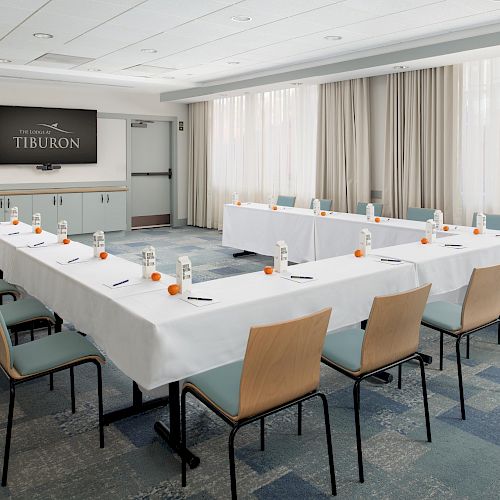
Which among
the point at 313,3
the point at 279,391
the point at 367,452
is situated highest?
the point at 313,3

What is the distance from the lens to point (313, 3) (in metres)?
4.73

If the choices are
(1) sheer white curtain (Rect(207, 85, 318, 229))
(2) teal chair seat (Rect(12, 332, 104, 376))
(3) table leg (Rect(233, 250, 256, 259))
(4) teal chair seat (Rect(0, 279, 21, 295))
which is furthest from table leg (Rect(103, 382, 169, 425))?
(1) sheer white curtain (Rect(207, 85, 318, 229))

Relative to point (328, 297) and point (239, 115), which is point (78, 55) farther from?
point (328, 297)

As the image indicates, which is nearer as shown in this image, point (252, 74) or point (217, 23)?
point (217, 23)

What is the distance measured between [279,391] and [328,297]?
0.98m

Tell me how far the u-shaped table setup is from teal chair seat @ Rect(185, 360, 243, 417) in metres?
0.06

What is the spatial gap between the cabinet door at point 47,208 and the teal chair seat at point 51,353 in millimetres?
6995

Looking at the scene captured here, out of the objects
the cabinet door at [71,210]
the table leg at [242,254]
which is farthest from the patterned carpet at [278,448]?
the cabinet door at [71,210]

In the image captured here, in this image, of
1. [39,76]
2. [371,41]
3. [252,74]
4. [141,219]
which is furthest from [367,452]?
[141,219]

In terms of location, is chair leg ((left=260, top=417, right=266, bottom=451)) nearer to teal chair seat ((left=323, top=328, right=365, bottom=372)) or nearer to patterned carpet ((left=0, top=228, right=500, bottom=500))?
patterned carpet ((left=0, top=228, right=500, bottom=500))

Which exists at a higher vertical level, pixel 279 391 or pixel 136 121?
pixel 136 121

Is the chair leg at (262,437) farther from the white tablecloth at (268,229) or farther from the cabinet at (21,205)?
the cabinet at (21,205)

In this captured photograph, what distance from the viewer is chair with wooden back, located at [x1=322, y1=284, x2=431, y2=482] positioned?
2641 millimetres

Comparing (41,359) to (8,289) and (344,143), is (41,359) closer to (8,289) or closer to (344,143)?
(8,289)
